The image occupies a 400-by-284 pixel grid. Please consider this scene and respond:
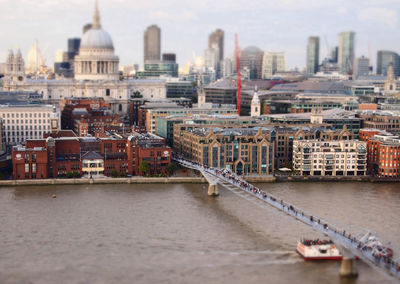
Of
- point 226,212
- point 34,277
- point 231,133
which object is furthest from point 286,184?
point 34,277

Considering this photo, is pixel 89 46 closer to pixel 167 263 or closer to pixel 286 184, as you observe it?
pixel 286 184

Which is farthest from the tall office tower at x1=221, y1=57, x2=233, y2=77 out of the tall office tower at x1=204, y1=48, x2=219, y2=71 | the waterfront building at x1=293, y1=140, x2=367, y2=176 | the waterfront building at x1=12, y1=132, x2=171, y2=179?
the waterfront building at x1=293, y1=140, x2=367, y2=176

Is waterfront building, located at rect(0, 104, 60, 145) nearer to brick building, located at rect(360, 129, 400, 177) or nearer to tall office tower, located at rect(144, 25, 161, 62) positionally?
brick building, located at rect(360, 129, 400, 177)

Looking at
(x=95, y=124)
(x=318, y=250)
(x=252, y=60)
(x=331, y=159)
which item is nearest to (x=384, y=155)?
(x=331, y=159)

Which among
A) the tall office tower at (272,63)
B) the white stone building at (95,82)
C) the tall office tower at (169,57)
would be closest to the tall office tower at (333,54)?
the tall office tower at (272,63)

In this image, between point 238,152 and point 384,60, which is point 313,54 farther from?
point 238,152

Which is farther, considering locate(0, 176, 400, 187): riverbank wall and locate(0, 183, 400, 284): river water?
locate(0, 176, 400, 187): riverbank wall
